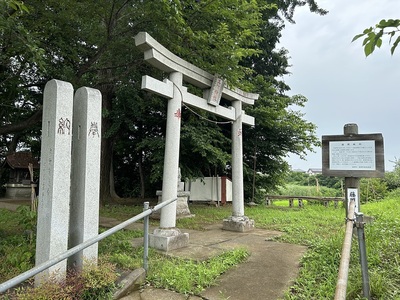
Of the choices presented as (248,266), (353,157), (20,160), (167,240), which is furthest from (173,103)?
(20,160)

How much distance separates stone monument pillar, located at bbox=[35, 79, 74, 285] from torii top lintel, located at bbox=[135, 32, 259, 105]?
5.45ft

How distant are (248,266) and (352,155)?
6.63ft

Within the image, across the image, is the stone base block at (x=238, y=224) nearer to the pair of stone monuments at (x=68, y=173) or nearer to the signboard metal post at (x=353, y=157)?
the signboard metal post at (x=353, y=157)

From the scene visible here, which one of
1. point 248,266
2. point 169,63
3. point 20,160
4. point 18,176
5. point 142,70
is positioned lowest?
point 248,266

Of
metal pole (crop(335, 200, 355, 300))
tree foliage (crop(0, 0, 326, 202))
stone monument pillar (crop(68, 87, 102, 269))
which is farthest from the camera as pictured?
tree foliage (crop(0, 0, 326, 202))

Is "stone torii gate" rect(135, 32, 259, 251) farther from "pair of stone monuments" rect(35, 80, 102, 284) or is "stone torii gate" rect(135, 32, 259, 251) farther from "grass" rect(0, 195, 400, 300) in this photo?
"pair of stone monuments" rect(35, 80, 102, 284)

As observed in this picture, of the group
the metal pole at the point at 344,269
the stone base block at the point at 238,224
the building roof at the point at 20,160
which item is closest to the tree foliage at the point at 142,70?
the building roof at the point at 20,160

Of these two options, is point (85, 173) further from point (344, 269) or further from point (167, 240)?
point (344, 269)

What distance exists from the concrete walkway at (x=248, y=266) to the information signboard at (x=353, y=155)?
130 cm

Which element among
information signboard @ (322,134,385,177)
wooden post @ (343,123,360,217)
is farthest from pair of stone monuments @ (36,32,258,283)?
wooden post @ (343,123,360,217)

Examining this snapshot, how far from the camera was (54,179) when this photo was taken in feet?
8.34

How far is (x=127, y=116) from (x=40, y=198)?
7.43 meters

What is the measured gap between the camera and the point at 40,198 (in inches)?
103

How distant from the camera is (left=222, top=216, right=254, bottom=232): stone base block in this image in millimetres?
5617
